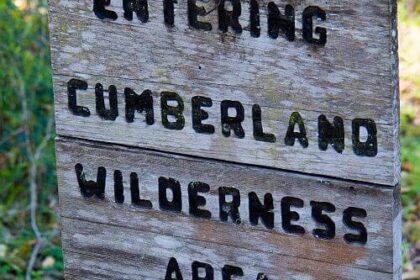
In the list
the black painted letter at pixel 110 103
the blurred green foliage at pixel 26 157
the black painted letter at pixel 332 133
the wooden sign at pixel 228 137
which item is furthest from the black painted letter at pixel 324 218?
the blurred green foliage at pixel 26 157

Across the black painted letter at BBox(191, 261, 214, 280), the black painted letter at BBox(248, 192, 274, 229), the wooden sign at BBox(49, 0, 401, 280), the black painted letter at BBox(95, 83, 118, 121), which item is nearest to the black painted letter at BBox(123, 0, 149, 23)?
the wooden sign at BBox(49, 0, 401, 280)

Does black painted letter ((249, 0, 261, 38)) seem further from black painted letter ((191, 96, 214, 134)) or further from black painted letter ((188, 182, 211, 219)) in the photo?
black painted letter ((188, 182, 211, 219))

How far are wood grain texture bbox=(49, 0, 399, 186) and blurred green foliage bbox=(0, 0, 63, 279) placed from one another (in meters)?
1.67

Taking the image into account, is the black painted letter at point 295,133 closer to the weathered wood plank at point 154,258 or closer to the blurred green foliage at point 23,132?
the weathered wood plank at point 154,258

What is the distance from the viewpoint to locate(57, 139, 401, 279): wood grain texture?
6.10ft

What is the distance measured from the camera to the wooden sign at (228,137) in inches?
70.7

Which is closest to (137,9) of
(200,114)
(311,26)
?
(200,114)

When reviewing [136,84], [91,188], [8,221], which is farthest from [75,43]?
[8,221]

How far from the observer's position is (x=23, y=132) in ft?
12.9

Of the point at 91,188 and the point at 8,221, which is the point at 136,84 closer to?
the point at 91,188

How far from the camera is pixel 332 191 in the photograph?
1.86m

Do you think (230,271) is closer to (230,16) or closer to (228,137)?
(228,137)

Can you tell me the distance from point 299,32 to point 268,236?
42cm

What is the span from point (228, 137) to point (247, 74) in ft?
0.45
